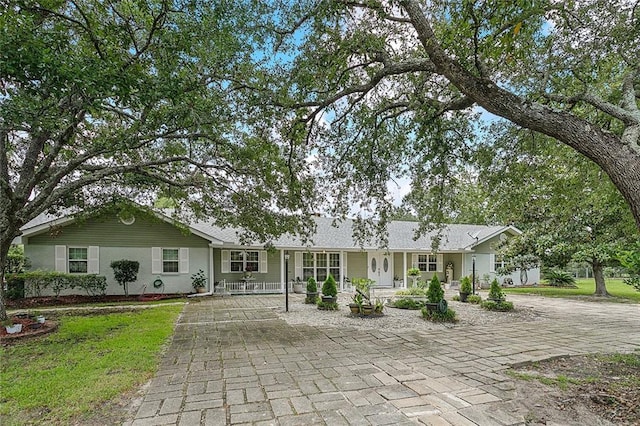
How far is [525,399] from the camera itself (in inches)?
154

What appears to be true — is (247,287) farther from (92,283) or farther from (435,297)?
(435,297)

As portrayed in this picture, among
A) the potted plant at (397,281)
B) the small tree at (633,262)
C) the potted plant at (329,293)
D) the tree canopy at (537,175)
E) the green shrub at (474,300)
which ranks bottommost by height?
the potted plant at (397,281)

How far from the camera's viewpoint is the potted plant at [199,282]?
14891mm

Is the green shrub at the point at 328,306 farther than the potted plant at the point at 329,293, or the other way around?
the potted plant at the point at 329,293

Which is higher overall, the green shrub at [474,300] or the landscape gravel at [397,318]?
the landscape gravel at [397,318]

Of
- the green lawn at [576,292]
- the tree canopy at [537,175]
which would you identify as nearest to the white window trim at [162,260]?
the tree canopy at [537,175]

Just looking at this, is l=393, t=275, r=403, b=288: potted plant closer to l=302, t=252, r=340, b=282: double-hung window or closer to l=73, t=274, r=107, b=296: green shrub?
l=302, t=252, r=340, b=282: double-hung window

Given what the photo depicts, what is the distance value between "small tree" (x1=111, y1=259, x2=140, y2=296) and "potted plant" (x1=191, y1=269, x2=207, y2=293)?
2.27 meters

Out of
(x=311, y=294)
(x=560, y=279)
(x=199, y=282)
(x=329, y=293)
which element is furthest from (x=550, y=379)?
(x=560, y=279)

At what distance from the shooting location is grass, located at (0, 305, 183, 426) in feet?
12.4

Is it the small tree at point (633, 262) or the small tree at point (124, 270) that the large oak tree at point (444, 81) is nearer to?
the small tree at point (633, 262)

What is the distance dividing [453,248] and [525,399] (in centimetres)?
1625

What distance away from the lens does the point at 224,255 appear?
640 inches

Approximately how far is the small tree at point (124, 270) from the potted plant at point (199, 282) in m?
2.27
